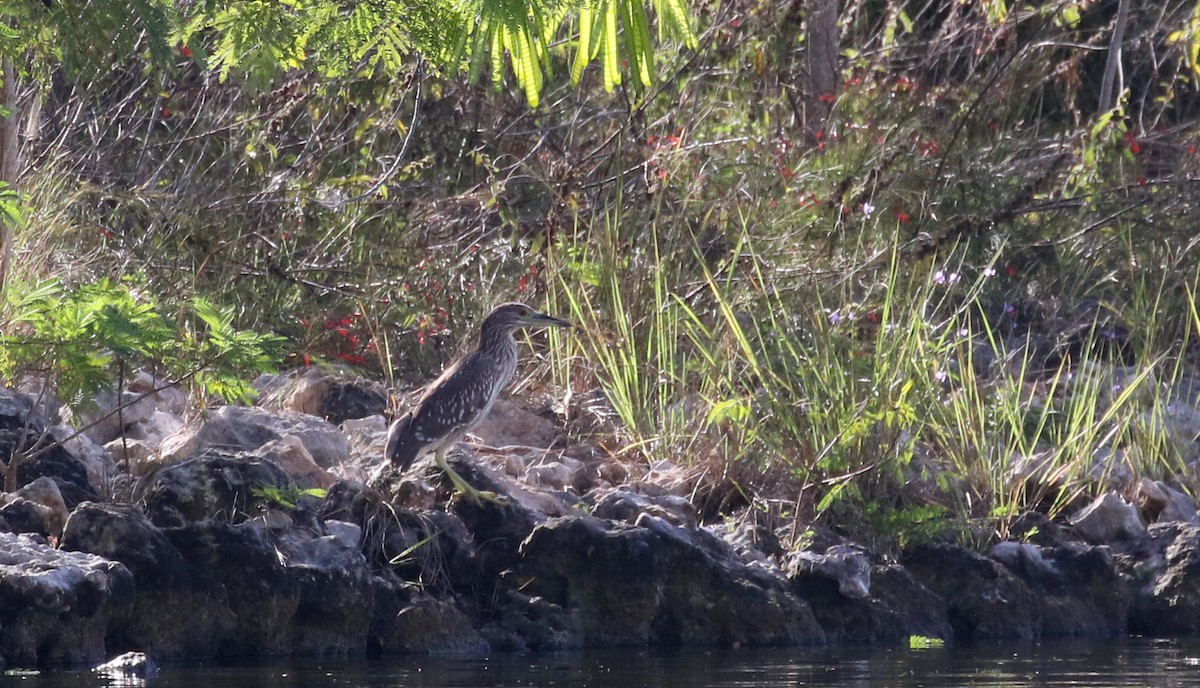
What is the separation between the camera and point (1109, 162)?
1278cm

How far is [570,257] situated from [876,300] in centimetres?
197

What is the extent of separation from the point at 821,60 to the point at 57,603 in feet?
27.7

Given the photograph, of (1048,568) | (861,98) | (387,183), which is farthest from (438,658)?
(861,98)

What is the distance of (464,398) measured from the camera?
9516 mm

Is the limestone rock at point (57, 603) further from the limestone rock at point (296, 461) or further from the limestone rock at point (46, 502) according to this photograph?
the limestone rock at point (296, 461)

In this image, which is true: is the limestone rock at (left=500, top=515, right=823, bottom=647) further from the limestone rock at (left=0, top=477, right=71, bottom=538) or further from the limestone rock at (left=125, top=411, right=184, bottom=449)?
the limestone rock at (left=125, top=411, right=184, bottom=449)

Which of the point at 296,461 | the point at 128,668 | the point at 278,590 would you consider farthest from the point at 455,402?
the point at 128,668

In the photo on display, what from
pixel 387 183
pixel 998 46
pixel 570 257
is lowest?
pixel 570 257

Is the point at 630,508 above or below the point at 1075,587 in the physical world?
above

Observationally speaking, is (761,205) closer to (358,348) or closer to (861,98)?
(861,98)

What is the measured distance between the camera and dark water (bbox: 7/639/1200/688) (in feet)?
21.9

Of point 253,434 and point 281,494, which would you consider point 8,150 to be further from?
point 281,494

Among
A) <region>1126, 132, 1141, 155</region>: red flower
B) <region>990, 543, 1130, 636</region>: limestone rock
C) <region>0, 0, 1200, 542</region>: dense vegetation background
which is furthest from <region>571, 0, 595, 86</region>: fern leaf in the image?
<region>1126, 132, 1141, 155</region>: red flower

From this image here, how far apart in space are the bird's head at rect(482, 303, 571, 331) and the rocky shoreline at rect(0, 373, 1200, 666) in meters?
0.96
